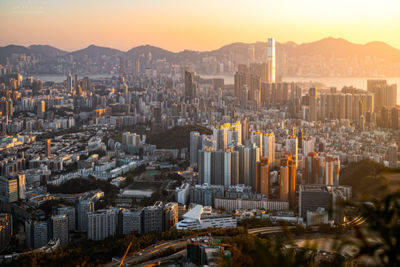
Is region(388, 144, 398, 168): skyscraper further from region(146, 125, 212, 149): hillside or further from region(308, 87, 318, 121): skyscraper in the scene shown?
region(308, 87, 318, 121): skyscraper

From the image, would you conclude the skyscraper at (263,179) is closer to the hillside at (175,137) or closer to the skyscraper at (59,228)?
the skyscraper at (59,228)

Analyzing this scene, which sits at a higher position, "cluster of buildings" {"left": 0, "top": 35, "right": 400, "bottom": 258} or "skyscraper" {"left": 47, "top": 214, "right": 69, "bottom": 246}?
"cluster of buildings" {"left": 0, "top": 35, "right": 400, "bottom": 258}

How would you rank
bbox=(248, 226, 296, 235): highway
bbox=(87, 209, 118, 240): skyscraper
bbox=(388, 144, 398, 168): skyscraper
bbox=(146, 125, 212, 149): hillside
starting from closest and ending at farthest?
1. bbox=(248, 226, 296, 235): highway
2. bbox=(87, 209, 118, 240): skyscraper
3. bbox=(388, 144, 398, 168): skyscraper
4. bbox=(146, 125, 212, 149): hillside

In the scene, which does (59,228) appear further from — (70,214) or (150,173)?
(150,173)

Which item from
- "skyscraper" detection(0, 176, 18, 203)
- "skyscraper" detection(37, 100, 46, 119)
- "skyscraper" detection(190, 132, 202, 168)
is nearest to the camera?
"skyscraper" detection(0, 176, 18, 203)

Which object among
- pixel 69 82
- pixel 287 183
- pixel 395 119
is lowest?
pixel 287 183

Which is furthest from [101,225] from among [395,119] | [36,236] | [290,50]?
[290,50]

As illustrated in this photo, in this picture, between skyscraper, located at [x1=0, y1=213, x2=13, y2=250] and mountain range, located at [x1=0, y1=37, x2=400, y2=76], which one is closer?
skyscraper, located at [x1=0, y1=213, x2=13, y2=250]

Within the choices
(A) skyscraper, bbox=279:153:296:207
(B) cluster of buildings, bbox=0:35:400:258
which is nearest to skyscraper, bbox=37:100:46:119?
(B) cluster of buildings, bbox=0:35:400:258

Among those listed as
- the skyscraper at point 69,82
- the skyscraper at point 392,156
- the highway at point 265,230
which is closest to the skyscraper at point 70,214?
the highway at point 265,230
